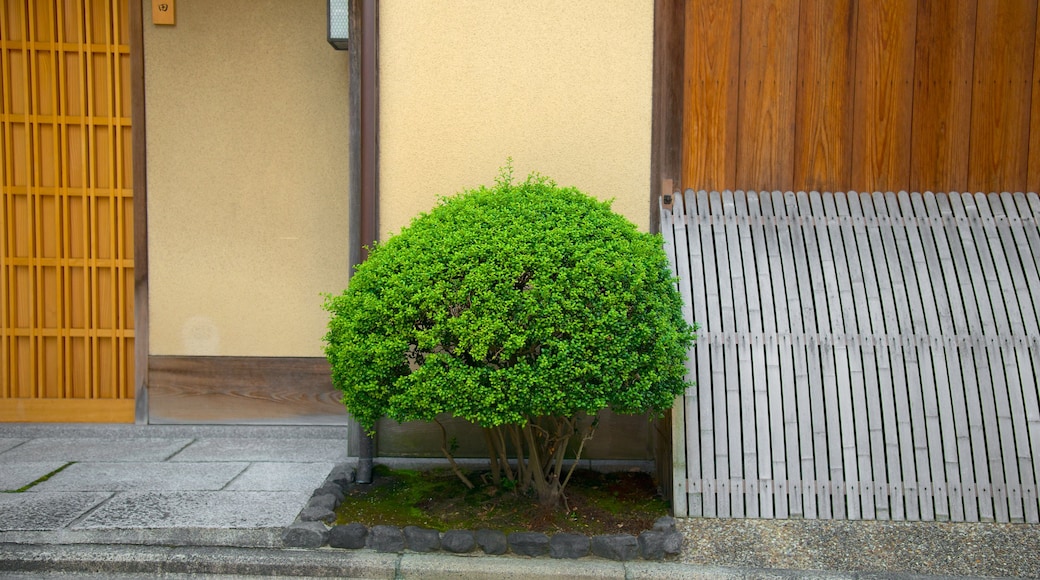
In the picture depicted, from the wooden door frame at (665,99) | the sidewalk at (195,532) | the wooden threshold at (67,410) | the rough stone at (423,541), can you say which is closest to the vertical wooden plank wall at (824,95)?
the wooden door frame at (665,99)

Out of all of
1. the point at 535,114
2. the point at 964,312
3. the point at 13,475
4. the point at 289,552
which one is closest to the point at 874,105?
the point at 964,312

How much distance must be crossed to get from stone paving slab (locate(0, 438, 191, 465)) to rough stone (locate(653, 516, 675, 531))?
Answer: 10.9 ft

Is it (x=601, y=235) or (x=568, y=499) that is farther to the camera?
(x=568, y=499)

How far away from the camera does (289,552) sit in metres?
3.85

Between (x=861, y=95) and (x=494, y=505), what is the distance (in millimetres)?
3675

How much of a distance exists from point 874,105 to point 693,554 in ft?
11.0

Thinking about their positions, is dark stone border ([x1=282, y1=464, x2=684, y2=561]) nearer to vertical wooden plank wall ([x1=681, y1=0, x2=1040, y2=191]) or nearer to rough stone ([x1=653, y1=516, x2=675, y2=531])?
rough stone ([x1=653, y1=516, x2=675, y2=531])

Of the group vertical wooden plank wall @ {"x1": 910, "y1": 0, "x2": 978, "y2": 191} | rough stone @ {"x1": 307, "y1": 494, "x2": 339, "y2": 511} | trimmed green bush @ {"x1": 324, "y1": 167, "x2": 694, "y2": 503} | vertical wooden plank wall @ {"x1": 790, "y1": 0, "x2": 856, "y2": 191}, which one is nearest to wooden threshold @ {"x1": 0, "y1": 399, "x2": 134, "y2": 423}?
rough stone @ {"x1": 307, "y1": 494, "x2": 339, "y2": 511}

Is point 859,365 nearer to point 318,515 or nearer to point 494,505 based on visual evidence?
point 494,505

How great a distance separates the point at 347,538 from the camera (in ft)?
12.7

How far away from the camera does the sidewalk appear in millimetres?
3754

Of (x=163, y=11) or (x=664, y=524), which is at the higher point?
(x=163, y=11)

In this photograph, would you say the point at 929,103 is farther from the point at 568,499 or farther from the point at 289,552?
the point at 289,552

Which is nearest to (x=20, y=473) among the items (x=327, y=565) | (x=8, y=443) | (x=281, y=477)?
(x=8, y=443)
